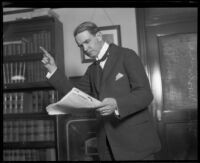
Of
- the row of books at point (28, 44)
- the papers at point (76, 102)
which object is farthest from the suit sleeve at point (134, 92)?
the row of books at point (28, 44)

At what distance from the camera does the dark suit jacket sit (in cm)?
108

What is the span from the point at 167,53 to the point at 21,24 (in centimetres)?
129

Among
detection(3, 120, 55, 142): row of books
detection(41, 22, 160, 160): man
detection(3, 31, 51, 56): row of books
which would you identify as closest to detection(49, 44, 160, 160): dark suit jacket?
detection(41, 22, 160, 160): man

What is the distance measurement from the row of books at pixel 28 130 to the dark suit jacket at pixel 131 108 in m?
0.97

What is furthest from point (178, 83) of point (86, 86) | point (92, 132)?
point (86, 86)

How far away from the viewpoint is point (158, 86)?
213 cm

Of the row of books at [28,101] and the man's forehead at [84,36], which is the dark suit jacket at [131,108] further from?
the row of books at [28,101]

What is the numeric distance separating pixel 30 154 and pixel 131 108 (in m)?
1.34

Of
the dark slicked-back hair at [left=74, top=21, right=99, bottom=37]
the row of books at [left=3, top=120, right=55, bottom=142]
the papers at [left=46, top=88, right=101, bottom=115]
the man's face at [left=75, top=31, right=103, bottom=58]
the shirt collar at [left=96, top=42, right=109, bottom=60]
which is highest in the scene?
the dark slicked-back hair at [left=74, top=21, right=99, bottom=37]

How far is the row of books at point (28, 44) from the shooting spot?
212 cm

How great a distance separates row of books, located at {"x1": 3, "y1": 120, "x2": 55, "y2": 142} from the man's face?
3.13ft

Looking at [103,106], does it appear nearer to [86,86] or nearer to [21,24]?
[86,86]

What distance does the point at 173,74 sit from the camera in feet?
6.98

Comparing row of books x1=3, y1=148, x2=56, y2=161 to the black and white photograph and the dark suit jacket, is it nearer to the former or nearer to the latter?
the black and white photograph
